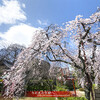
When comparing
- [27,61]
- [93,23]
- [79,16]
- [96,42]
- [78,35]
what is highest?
[79,16]

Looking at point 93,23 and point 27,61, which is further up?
point 93,23

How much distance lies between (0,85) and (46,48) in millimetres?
7680

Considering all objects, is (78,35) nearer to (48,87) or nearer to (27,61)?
(27,61)

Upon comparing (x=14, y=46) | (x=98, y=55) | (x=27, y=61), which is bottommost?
(x=27, y=61)

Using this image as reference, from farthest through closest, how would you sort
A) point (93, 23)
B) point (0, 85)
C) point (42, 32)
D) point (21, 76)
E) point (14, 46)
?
point (14, 46), point (0, 85), point (42, 32), point (93, 23), point (21, 76)

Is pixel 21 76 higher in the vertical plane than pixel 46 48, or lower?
lower

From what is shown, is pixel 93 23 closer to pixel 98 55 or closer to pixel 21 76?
pixel 98 55

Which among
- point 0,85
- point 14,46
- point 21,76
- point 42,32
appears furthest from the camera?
point 14,46

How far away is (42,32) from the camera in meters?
3.66

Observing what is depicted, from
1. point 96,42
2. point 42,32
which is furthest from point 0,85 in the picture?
point 96,42

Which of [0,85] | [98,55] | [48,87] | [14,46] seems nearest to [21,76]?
[98,55]

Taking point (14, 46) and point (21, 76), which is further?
point (14, 46)

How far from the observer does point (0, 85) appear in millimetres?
8430

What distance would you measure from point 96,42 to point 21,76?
2.85 meters
